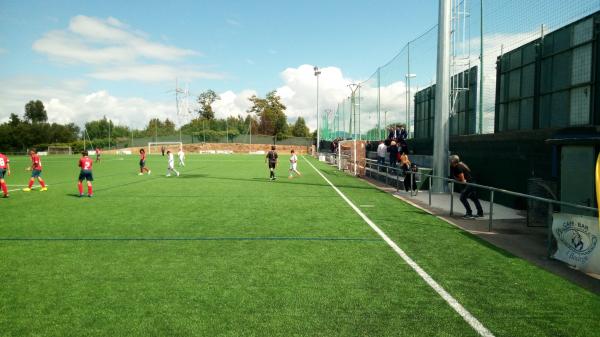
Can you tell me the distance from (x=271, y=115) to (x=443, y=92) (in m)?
101

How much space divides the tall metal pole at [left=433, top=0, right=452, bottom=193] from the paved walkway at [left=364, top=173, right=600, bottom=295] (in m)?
2.04

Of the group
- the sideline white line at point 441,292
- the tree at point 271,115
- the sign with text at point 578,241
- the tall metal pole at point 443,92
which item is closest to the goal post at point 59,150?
the tree at point 271,115

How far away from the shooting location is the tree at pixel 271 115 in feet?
372

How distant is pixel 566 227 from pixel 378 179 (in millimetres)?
16343

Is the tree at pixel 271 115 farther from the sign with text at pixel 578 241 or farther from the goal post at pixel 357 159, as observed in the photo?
the sign with text at pixel 578 241

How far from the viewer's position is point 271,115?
115125 mm

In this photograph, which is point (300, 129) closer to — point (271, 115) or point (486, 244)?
point (271, 115)

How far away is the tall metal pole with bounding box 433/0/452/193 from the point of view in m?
15.5

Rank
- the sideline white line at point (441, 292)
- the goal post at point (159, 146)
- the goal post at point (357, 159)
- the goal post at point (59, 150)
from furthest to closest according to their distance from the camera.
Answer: the goal post at point (159, 146) → the goal post at point (59, 150) → the goal post at point (357, 159) → the sideline white line at point (441, 292)

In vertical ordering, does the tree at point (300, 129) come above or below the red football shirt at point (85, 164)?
above

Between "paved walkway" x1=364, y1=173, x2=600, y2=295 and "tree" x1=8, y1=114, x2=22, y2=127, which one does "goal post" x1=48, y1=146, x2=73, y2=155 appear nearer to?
"tree" x1=8, y1=114, x2=22, y2=127

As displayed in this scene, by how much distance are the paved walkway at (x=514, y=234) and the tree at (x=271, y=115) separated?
9832 centimetres

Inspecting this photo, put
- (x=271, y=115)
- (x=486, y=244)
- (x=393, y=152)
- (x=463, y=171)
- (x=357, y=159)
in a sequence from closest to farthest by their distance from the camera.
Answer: (x=486, y=244), (x=463, y=171), (x=393, y=152), (x=357, y=159), (x=271, y=115)

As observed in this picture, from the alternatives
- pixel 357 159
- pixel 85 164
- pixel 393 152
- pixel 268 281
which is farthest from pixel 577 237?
pixel 357 159
